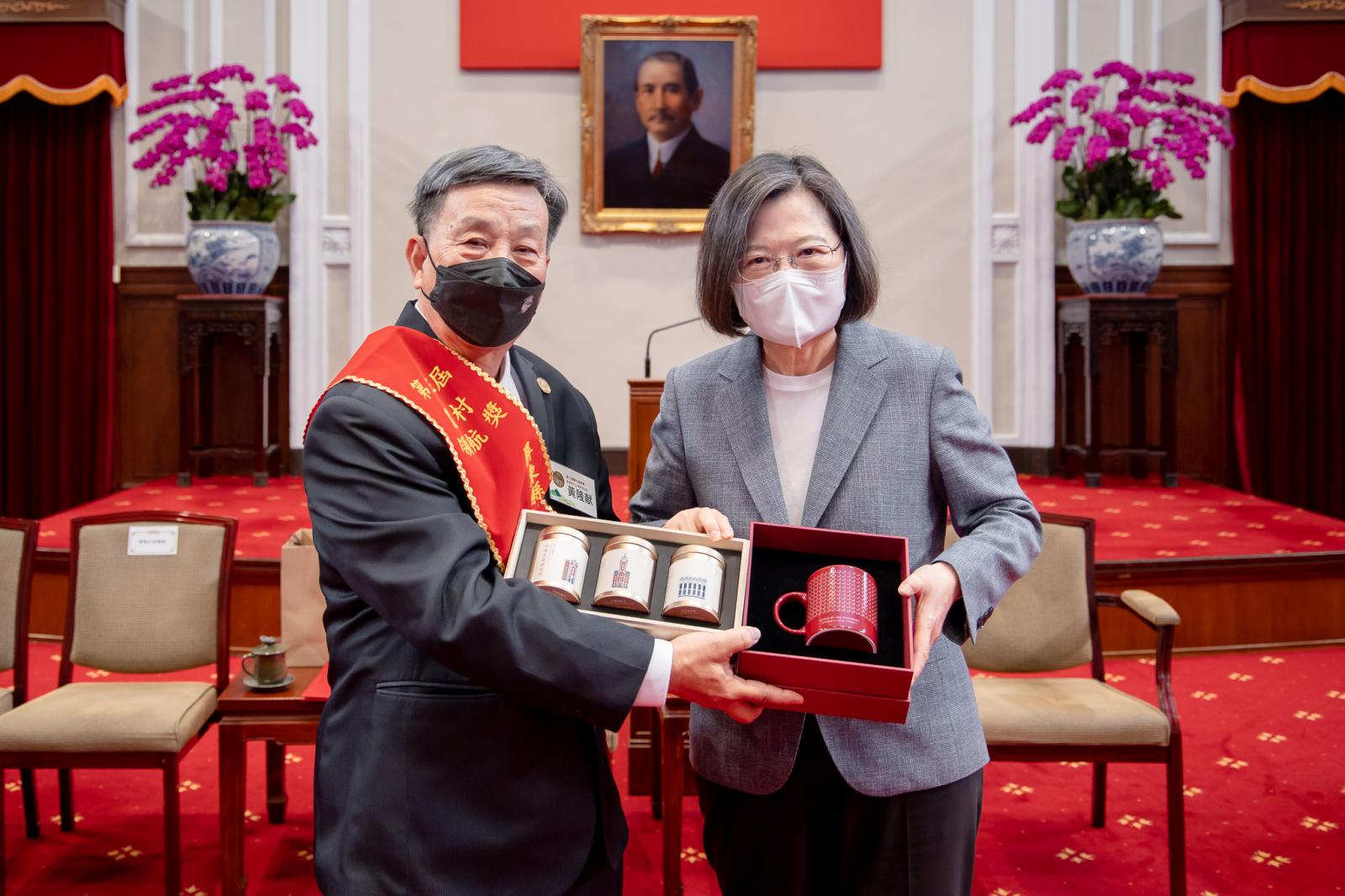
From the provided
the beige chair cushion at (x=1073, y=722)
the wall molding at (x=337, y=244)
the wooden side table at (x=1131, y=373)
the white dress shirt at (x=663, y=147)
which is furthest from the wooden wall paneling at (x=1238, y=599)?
the wall molding at (x=337, y=244)

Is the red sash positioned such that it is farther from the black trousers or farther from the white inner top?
the black trousers

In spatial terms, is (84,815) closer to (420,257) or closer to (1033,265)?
(420,257)

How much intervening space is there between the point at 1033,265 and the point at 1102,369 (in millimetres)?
725

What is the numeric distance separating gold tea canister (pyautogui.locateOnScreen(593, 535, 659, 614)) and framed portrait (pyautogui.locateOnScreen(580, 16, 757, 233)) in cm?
486

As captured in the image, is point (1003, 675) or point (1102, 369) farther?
point (1102, 369)

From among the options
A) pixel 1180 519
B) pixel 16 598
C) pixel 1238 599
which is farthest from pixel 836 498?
pixel 1180 519

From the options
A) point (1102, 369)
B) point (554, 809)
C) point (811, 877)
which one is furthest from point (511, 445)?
point (1102, 369)

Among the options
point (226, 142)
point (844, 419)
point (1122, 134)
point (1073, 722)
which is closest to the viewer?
point (844, 419)

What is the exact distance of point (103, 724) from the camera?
8.04 ft

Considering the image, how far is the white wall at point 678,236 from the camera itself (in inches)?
233

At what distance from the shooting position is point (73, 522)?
281cm

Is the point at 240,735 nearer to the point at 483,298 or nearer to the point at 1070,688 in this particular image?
the point at 483,298

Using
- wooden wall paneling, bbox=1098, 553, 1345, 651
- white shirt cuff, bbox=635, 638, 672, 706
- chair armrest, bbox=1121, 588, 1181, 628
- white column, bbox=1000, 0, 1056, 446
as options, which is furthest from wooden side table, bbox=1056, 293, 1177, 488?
white shirt cuff, bbox=635, 638, 672, 706

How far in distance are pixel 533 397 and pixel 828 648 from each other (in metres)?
0.54
